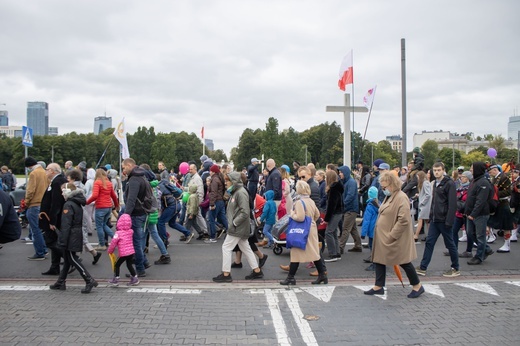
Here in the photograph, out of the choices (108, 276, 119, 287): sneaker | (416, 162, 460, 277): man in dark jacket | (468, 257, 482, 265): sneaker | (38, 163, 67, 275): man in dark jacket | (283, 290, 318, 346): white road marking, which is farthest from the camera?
(468, 257, 482, 265): sneaker

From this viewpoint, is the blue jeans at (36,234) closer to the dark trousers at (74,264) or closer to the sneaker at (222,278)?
the dark trousers at (74,264)

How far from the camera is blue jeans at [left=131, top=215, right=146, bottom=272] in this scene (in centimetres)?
725

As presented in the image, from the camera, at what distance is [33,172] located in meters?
A: 8.55

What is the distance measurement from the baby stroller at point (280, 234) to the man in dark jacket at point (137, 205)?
2771 mm

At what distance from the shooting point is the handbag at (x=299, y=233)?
6.68m

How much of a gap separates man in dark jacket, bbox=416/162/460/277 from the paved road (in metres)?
0.29

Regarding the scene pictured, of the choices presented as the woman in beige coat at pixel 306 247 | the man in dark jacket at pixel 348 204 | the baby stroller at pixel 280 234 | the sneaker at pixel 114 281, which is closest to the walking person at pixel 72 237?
the sneaker at pixel 114 281

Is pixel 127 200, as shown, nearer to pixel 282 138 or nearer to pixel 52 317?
pixel 52 317

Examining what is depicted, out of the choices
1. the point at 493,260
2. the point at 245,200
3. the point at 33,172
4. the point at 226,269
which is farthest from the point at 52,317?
the point at 493,260

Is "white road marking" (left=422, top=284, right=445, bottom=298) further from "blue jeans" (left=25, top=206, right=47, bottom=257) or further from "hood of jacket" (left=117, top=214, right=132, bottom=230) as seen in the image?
"blue jeans" (left=25, top=206, right=47, bottom=257)

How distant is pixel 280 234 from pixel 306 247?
6.93ft

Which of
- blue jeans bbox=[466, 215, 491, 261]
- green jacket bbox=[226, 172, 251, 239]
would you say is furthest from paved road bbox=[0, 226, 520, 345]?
green jacket bbox=[226, 172, 251, 239]

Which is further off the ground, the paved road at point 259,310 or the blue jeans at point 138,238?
the blue jeans at point 138,238

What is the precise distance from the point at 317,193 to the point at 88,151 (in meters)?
107
